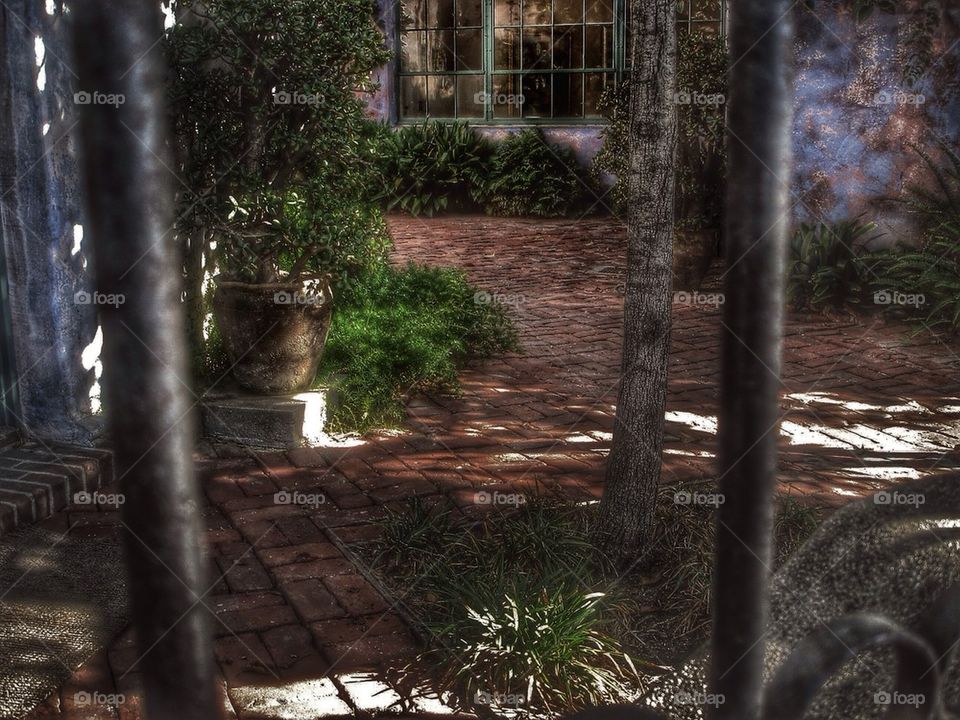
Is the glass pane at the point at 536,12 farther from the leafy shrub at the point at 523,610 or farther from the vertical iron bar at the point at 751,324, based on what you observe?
the vertical iron bar at the point at 751,324

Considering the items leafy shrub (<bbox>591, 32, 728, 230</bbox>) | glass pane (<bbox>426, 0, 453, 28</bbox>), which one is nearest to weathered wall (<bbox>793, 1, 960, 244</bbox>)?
leafy shrub (<bbox>591, 32, 728, 230</bbox>)

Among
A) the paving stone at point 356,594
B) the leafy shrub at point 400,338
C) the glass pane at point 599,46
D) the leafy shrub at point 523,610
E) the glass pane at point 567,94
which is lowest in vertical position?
the paving stone at point 356,594

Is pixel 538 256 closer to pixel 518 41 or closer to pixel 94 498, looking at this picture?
pixel 518 41

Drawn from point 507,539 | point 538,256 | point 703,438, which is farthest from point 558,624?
point 538,256

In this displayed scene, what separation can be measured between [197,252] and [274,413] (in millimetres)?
1150

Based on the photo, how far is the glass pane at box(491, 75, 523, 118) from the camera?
47.0ft

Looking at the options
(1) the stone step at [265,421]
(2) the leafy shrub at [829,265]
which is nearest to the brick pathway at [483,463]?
(1) the stone step at [265,421]

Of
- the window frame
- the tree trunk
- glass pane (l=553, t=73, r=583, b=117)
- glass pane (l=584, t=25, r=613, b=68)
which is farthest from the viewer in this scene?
glass pane (l=553, t=73, r=583, b=117)

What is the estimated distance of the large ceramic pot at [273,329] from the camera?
5.34 m

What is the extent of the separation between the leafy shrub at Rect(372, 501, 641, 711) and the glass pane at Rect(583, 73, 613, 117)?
422 inches

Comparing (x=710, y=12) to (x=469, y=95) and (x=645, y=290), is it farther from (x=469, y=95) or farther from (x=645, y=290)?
(x=645, y=290)

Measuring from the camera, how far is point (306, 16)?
5.20 metres

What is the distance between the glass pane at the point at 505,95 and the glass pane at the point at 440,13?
1.12 meters

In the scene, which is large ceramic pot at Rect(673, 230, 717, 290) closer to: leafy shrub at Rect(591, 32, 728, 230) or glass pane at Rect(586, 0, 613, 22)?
leafy shrub at Rect(591, 32, 728, 230)
